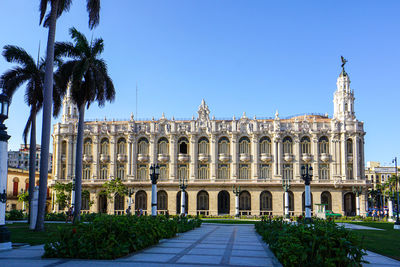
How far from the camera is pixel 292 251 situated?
507 inches

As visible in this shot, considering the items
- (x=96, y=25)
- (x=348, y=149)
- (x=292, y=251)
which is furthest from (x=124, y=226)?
(x=348, y=149)

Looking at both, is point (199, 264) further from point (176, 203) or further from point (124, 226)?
point (176, 203)

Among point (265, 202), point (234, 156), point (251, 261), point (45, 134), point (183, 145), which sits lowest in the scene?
point (265, 202)

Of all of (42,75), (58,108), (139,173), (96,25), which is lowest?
(139,173)

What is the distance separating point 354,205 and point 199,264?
58.5 metres

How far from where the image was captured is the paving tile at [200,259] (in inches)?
578

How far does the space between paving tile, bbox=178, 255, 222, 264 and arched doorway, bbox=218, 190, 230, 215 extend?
170 feet

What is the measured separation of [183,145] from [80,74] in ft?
121

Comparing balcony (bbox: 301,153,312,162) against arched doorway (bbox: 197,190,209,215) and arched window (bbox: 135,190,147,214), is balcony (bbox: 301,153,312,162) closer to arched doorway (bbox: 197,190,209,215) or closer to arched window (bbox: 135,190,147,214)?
arched doorway (bbox: 197,190,209,215)

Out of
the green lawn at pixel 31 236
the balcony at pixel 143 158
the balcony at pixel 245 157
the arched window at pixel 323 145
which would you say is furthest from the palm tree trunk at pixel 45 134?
the arched window at pixel 323 145

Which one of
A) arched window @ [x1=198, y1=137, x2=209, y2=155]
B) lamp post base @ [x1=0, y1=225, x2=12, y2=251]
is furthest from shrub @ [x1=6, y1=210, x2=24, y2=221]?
lamp post base @ [x1=0, y1=225, x2=12, y2=251]

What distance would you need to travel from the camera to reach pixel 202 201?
224 ft

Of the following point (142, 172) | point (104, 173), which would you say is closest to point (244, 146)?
point (142, 172)

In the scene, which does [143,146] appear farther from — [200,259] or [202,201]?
[200,259]
